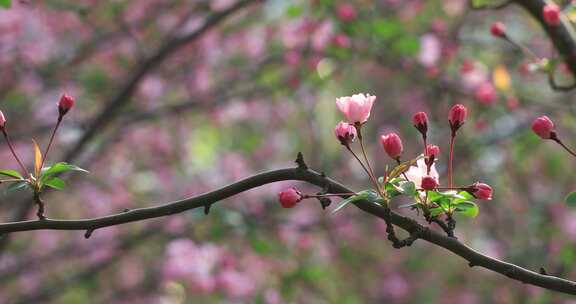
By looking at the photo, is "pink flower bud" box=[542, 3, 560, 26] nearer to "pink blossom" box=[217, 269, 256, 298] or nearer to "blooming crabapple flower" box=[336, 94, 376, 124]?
"blooming crabapple flower" box=[336, 94, 376, 124]

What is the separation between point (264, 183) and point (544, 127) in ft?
1.84

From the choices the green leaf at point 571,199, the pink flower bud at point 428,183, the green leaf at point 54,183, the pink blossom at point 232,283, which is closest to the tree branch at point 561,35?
the green leaf at point 571,199

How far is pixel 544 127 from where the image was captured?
1.39 metres

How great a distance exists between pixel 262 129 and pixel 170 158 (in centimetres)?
106

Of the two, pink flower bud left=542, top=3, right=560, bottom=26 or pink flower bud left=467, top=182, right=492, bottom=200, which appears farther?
pink flower bud left=542, top=3, right=560, bottom=26

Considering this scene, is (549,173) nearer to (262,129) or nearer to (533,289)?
(533,289)

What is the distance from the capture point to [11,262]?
489 centimetres

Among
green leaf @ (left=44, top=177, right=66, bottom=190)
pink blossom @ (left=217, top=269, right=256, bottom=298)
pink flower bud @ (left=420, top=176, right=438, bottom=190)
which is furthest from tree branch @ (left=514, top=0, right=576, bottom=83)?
pink blossom @ (left=217, top=269, right=256, bottom=298)

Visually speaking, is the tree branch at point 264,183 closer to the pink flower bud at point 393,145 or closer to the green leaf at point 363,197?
the green leaf at point 363,197

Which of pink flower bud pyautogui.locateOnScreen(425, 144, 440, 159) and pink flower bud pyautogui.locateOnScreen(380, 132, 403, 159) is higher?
pink flower bud pyautogui.locateOnScreen(380, 132, 403, 159)

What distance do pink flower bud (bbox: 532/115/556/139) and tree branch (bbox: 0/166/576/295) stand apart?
0.33 meters

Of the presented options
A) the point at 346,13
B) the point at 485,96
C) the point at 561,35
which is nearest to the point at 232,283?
the point at 346,13

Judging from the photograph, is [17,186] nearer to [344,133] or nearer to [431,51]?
[344,133]

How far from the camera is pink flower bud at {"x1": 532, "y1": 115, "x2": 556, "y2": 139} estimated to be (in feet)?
4.56
